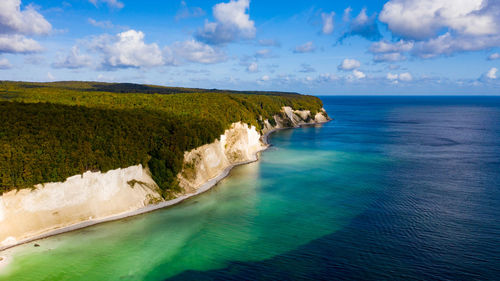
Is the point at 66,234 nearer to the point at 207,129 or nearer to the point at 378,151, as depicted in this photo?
the point at 207,129

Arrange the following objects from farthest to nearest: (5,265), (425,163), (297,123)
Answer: (297,123) → (425,163) → (5,265)

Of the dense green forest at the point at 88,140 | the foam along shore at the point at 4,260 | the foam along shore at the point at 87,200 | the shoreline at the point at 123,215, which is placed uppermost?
the dense green forest at the point at 88,140

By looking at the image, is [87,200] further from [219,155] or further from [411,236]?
[411,236]

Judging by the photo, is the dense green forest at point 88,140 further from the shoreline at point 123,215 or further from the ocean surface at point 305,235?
the ocean surface at point 305,235

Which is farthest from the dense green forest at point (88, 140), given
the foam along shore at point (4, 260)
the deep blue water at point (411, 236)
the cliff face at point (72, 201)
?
the deep blue water at point (411, 236)

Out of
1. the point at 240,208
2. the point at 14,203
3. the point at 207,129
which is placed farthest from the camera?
the point at 207,129

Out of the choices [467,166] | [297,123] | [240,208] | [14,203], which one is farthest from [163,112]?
[297,123]
